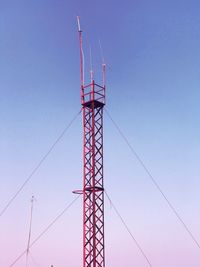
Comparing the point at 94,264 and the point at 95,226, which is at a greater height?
the point at 95,226

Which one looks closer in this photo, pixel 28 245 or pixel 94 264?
pixel 94 264

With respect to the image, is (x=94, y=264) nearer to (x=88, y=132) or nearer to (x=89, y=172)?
(x=89, y=172)

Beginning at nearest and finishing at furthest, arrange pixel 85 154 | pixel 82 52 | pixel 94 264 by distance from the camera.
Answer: pixel 94 264, pixel 85 154, pixel 82 52

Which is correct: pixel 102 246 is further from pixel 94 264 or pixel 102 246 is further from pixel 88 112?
pixel 88 112

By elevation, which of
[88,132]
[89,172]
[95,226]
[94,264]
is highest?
[88,132]

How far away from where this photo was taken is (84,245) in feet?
105

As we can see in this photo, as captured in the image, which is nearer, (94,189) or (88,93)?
(94,189)

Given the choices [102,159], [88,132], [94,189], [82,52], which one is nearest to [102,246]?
[94,189]

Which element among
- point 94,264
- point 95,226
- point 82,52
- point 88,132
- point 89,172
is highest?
point 82,52

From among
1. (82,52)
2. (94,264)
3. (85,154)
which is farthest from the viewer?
(82,52)

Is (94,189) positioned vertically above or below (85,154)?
below

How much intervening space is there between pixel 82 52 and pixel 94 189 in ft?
38.4

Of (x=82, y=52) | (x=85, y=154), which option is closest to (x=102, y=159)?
(x=85, y=154)

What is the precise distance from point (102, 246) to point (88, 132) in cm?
884
